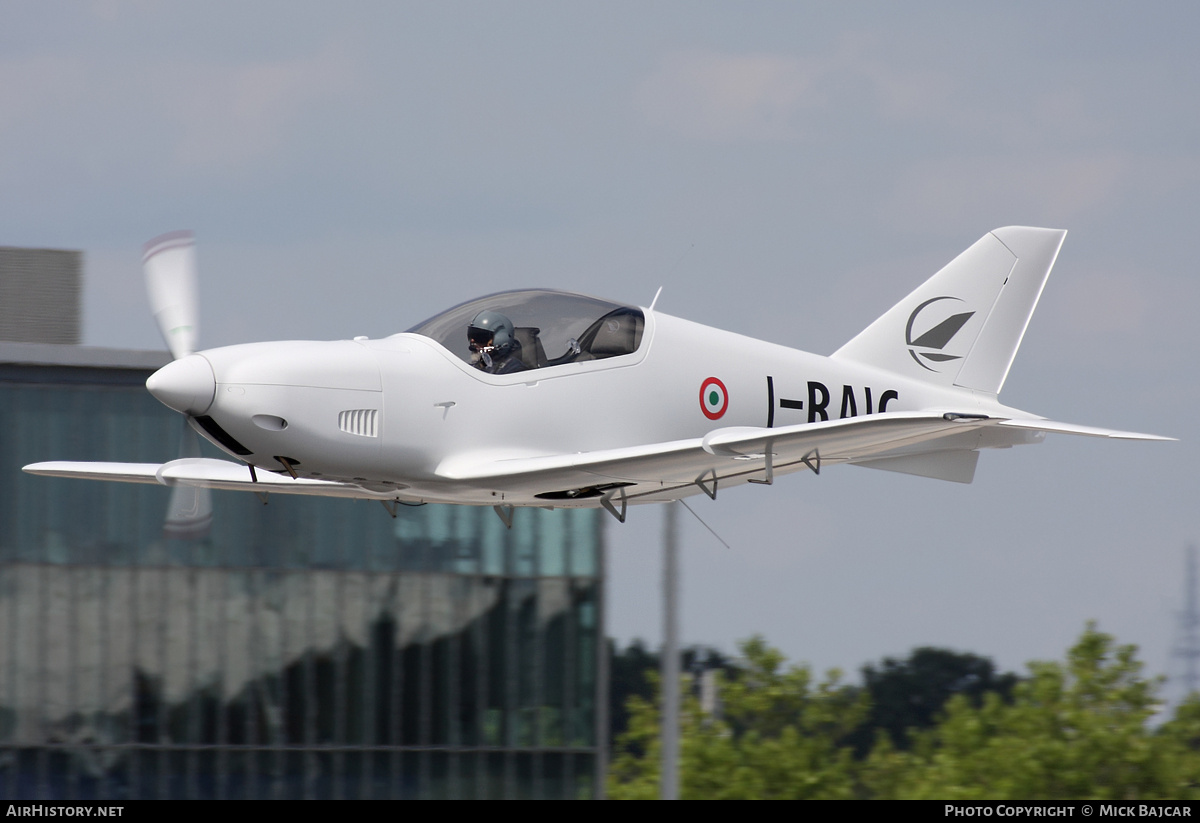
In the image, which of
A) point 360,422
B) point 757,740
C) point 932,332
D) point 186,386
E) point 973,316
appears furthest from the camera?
point 757,740

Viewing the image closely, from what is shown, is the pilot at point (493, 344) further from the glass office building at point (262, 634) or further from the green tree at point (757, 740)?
the green tree at point (757, 740)

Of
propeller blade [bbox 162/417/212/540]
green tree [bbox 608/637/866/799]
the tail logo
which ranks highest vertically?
the tail logo

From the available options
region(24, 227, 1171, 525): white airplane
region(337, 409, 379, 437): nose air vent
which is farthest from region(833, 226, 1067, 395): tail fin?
region(337, 409, 379, 437): nose air vent

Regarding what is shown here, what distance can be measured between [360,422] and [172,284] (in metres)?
1.86

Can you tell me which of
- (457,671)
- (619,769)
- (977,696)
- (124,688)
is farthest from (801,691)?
(977,696)

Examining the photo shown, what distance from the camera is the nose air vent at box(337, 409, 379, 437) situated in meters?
9.03

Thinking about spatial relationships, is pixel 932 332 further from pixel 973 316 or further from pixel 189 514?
pixel 189 514

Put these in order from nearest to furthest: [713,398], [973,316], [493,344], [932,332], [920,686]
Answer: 1. [493,344]
2. [713,398]
3. [932,332]
4. [973,316]
5. [920,686]

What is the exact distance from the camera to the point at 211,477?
405 inches

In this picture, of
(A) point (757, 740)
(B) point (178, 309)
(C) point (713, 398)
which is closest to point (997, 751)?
(A) point (757, 740)

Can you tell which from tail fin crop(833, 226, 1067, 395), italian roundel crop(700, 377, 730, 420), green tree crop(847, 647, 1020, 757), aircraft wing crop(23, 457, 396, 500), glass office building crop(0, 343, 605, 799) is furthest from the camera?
green tree crop(847, 647, 1020, 757)

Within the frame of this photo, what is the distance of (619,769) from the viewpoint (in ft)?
119

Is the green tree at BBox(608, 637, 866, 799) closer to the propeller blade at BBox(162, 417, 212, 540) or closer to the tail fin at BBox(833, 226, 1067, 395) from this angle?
the tail fin at BBox(833, 226, 1067, 395)

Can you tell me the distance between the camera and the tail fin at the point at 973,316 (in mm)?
12375
